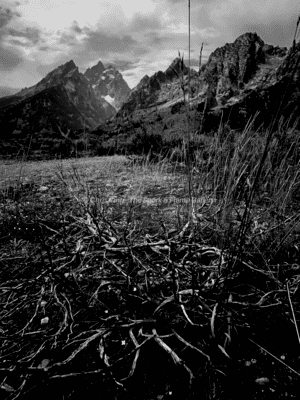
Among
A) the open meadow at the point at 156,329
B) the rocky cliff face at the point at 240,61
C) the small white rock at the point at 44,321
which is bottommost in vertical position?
the small white rock at the point at 44,321

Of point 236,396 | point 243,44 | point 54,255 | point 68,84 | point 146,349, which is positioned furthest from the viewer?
point 68,84

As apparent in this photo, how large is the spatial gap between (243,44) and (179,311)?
135 feet

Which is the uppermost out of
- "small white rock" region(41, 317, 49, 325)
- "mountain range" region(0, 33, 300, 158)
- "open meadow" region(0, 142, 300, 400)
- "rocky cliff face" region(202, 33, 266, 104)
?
"rocky cliff face" region(202, 33, 266, 104)

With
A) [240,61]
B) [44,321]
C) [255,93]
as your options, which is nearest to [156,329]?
[44,321]

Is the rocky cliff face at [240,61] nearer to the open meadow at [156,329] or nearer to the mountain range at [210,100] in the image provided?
the mountain range at [210,100]

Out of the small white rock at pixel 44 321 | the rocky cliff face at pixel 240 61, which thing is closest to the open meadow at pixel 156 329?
the small white rock at pixel 44 321

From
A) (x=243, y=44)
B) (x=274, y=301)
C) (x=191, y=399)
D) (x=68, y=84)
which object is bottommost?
(x=191, y=399)

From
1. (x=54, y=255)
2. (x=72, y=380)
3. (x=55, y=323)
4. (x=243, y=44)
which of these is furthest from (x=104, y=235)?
(x=243, y=44)

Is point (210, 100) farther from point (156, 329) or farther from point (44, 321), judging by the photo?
point (44, 321)

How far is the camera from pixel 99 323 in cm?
108

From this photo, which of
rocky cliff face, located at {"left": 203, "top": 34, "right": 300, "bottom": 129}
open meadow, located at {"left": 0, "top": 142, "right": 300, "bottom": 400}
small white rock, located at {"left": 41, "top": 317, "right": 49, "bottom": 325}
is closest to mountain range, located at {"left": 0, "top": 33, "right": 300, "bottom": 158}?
rocky cliff face, located at {"left": 203, "top": 34, "right": 300, "bottom": 129}

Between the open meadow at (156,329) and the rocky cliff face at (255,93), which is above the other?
the rocky cliff face at (255,93)

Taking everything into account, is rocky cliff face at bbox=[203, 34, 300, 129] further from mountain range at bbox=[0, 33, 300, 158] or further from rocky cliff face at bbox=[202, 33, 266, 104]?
rocky cliff face at bbox=[202, 33, 266, 104]

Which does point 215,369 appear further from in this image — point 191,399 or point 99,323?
point 99,323
